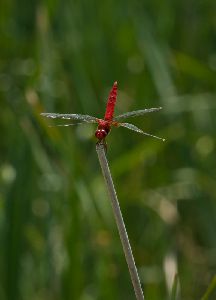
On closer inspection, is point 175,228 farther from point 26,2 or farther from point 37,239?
point 26,2

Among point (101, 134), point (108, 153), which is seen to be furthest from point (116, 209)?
point (108, 153)

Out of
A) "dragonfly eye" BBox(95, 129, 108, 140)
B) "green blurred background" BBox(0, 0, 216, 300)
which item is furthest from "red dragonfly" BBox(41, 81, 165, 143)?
"green blurred background" BBox(0, 0, 216, 300)

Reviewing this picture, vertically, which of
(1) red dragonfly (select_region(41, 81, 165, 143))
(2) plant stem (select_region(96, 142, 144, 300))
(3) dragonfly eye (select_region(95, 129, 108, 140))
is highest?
(1) red dragonfly (select_region(41, 81, 165, 143))

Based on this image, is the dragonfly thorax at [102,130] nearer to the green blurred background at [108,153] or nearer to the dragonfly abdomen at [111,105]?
the dragonfly abdomen at [111,105]

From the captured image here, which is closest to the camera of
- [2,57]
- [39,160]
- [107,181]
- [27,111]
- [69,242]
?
[107,181]

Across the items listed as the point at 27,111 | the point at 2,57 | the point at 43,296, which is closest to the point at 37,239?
the point at 43,296

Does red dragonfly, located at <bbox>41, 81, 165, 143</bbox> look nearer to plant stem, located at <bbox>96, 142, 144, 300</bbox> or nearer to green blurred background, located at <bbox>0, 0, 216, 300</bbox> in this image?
plant stem, located at <bbox>96, 142, 144, 300</bbox>

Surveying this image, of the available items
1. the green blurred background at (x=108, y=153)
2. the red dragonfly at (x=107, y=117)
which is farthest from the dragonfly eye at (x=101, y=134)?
the green blurred background at (x=108, y=153)

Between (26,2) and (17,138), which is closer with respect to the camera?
(17,138)
